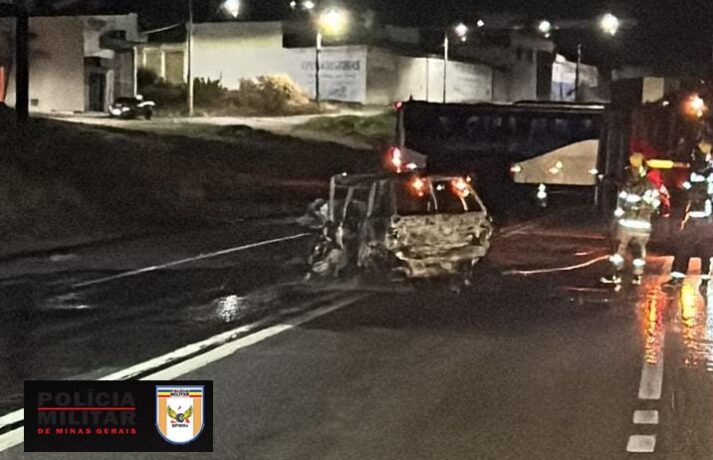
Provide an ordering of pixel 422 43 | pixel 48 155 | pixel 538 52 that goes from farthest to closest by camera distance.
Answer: pixel 538 52
pixel 422 43
pixel 48 155

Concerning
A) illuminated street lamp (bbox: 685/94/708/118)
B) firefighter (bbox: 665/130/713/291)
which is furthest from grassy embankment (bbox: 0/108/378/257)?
firefighter (bbox: 665/130/713/291)

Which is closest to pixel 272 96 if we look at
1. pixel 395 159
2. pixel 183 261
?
pixel 395 159

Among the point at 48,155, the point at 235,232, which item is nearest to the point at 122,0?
the point at 48,155

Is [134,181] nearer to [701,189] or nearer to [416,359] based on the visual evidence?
[701,189]

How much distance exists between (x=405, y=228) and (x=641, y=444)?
795 cm

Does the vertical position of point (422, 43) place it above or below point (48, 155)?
above

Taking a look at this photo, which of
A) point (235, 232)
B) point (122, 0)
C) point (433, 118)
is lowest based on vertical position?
point (235, 232)

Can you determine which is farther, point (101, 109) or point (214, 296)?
point (101, 109)

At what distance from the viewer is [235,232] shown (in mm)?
24547

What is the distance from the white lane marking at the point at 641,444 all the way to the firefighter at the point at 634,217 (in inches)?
323

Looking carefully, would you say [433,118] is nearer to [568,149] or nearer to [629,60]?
[568,149]

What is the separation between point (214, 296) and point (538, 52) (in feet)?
244

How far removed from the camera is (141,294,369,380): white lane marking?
969 centimetres

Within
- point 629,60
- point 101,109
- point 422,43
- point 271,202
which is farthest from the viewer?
point 629,60
